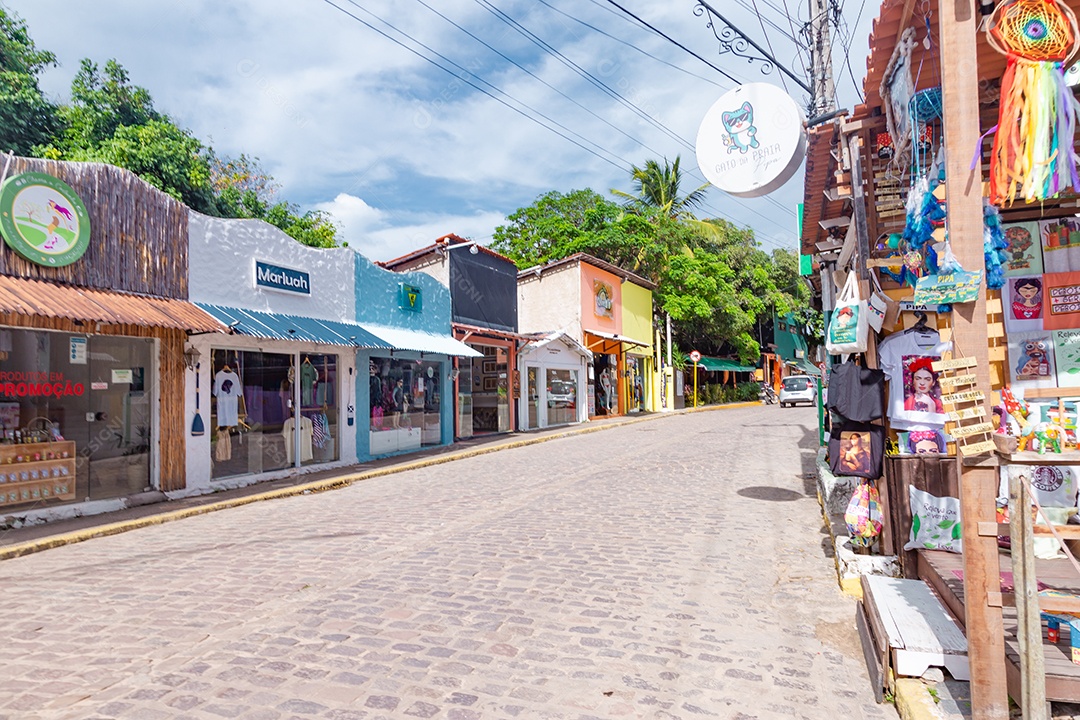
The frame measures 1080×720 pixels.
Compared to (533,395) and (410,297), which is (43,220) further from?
(533,395)

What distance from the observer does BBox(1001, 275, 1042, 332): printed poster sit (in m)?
5.37

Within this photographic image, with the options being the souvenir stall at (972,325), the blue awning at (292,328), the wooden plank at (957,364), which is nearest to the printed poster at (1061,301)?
the souvenir stall at (972,325)

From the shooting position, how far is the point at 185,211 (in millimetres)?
11008

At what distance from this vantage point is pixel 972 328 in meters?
3.08

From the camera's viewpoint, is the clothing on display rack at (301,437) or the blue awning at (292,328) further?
the clothing on display rack at (301,437)

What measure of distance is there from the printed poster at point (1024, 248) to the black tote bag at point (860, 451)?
66.1 inches

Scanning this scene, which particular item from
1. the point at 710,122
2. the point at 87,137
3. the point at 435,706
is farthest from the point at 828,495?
the point at 87,137

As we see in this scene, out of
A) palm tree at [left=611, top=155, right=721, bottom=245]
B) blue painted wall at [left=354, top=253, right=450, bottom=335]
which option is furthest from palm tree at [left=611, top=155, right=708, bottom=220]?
blue painted wall at [left=354, top=253, right=450, bottom=335]

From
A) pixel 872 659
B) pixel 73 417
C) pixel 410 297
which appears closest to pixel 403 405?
pixel 410 297

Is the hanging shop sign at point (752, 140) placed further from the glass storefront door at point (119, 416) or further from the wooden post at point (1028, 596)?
the glass storefront door at point (119, 416)

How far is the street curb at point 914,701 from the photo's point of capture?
321cm

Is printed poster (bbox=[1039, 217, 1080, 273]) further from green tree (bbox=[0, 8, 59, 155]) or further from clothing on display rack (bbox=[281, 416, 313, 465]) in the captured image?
green tree (bbox=[0, 8, 59, 155])

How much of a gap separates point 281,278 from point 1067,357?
38.8 feet

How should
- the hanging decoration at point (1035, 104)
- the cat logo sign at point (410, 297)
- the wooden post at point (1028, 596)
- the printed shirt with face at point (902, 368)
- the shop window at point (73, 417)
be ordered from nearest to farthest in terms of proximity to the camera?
1. the wooden post at point (1028, 596)
2. the hanging decoration at point (1035, 104)
3. the printed shirt with face at point (902, 368)
4. the shop window at point (73, 417)
5. the cat logo sign at point (410, 297)
